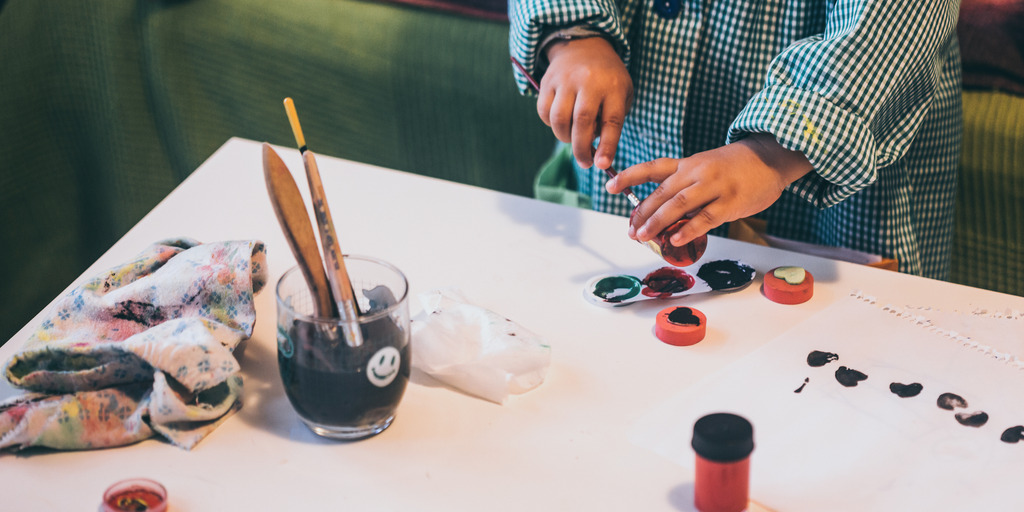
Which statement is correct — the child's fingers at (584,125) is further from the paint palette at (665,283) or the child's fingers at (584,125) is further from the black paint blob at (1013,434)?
the black paint blob at (1013,434)

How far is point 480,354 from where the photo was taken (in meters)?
0.64

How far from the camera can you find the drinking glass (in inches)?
21.4

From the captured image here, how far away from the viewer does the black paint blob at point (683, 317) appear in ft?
2.27

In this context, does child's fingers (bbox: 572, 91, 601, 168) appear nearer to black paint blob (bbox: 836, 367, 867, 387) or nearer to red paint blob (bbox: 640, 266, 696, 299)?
red paint blob (bbox: 640, 266, 696, 299)

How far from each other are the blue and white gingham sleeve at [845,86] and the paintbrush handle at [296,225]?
0.43 meters

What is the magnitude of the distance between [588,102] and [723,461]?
44cm

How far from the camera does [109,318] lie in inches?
25.9

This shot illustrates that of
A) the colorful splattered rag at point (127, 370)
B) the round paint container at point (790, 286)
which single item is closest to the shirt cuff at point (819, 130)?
the round paint container at point (790, 286)

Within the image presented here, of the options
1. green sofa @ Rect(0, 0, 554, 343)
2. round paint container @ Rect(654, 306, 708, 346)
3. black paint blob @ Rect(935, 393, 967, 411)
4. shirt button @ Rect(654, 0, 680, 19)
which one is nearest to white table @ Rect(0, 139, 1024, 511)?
round paint container @ Rect(654, 306, 708, 346)

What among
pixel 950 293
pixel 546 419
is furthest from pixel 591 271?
pixel 950 293

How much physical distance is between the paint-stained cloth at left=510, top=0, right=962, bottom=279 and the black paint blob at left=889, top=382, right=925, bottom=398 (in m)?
0.22

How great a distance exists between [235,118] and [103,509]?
128cm

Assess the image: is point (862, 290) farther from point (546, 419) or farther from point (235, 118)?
point (235, 118)

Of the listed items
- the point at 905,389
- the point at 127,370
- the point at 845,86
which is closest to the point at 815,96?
the point at 845,86
